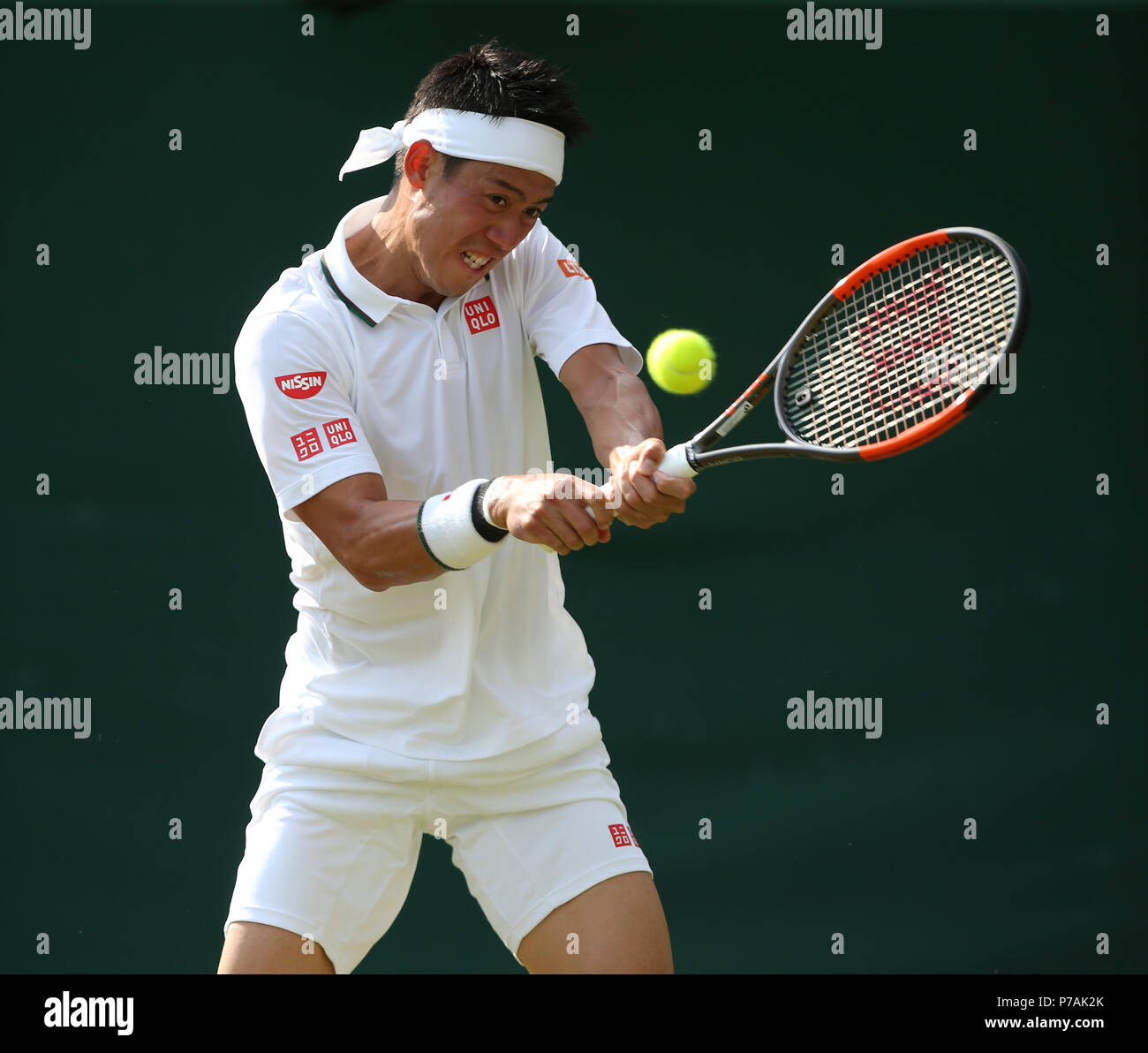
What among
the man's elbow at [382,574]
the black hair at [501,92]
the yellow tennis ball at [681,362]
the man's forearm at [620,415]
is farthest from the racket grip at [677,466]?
the yellow tennis ball at [681,362]

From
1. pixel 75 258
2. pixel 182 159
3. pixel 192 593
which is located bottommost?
pixel 192 593

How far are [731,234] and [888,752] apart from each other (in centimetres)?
133

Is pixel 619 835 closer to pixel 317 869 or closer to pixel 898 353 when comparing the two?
pixel 317 869

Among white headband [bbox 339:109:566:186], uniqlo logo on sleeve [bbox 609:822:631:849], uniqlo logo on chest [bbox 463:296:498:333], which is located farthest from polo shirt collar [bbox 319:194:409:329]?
uniqlo logo on sleeve [bbox 609:822:631:849]

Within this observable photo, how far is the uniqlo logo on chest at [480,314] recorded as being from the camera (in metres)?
2.57

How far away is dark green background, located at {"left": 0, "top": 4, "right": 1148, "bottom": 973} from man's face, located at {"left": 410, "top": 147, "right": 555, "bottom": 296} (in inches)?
53.9

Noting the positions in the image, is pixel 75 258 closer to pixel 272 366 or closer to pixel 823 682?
pixel 272 366

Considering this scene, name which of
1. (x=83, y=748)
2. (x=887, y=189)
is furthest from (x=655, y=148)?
(x=83, y=748)

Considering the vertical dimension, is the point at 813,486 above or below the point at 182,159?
below

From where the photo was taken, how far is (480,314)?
8.50ft

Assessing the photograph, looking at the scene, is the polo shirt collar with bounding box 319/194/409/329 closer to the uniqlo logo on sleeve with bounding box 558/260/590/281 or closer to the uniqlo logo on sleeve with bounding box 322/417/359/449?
the uniqlo logo on sleeve with bounding box 322/417/359/449

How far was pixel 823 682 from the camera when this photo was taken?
3822 millimetres

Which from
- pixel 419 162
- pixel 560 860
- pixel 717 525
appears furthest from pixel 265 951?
pixel 717 525

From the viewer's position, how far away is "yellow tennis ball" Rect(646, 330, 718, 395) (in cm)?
346
